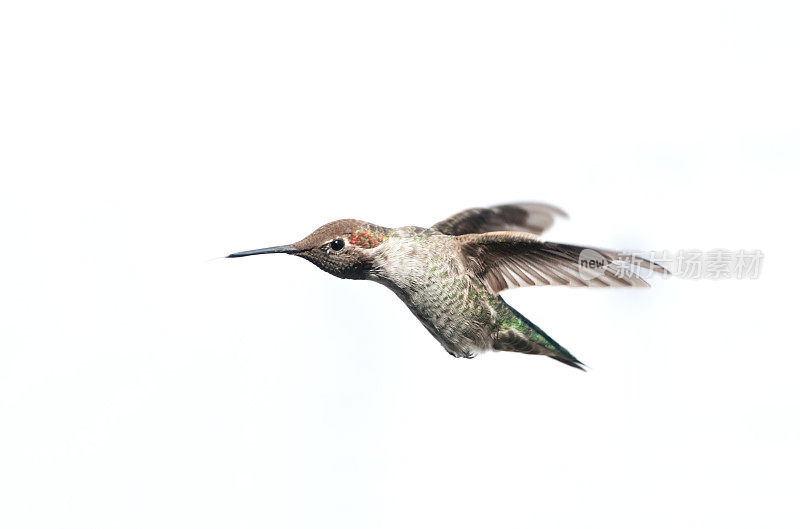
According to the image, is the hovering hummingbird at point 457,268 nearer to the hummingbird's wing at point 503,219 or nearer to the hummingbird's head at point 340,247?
the hummingbird's head at point 340,247

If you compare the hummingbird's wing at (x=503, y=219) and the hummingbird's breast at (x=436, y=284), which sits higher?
the hummingbird's wing at (x=503, y=219)

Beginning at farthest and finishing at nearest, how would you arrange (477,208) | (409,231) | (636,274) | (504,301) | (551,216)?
(551,216) < (477,208) < (504,301) < (409,231) < (636,274)

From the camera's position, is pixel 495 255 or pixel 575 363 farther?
pixel 575 363

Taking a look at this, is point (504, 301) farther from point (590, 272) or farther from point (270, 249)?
point (270, 249)

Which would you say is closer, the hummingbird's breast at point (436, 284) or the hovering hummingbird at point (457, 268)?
the hovering hummingbird at point (457, 268)

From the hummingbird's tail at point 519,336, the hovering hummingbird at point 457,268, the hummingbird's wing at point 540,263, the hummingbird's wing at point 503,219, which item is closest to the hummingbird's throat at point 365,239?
the hovering hummingbird at point 457,268

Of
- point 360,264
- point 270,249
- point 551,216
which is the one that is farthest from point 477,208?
point 270,249

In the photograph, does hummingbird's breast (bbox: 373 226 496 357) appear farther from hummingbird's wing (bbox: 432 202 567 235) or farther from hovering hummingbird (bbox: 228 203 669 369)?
hummingbird's wing (bbox: 432 202 567 235)

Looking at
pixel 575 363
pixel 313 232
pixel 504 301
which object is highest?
pixel 313 232
